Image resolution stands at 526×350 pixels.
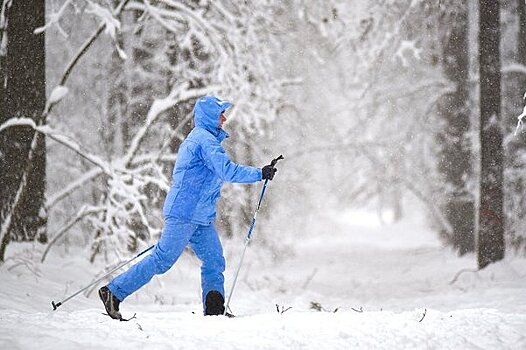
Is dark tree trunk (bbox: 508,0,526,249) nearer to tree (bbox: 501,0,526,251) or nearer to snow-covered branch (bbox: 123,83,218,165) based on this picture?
tree (bbox: 501,0,526,251)

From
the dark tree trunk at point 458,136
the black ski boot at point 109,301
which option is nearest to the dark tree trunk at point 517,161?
the dark tree trunk at point 458,136

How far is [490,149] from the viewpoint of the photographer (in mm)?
10719

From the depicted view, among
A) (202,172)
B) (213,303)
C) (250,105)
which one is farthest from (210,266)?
(250,105)

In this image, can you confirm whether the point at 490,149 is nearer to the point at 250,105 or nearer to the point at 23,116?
the point at 250,105

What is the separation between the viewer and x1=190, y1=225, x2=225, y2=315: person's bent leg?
19.3 feet

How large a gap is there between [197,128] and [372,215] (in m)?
47.0

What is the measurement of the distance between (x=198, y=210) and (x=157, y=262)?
0.55m

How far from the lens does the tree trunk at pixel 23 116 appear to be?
880 cm

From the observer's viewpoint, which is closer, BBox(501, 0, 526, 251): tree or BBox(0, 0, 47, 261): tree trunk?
BBox(0, 0, 47, 261): tree trunk

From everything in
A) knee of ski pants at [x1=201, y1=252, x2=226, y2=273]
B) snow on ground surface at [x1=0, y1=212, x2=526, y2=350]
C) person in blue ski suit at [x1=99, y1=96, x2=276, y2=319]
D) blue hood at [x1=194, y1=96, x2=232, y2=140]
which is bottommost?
snow on ground surface at [x1=0, y1=212, x2=526, y2=350]

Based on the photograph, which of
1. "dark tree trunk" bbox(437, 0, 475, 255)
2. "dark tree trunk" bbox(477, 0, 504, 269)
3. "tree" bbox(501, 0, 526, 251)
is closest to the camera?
"dark tree trunk" bbox(477, 0, 504, 269)

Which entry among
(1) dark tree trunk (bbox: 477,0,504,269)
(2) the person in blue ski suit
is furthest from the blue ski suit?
(1) dark tree trunk (bbox: 477,0,504,269)

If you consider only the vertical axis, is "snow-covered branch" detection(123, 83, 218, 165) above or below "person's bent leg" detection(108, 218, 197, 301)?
above

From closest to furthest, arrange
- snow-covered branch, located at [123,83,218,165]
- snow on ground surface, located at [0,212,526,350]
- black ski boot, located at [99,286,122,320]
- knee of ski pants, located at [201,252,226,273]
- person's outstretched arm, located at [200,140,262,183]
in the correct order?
snow on ground surface, located at [0,212,526,350] → black ski boot, located at [99,286,122,320] → person's outstretched arm, located at [200,140,262,183] → knee of ski pants, located at [201,252,226,273] → snow-covered branch, located at [123,83,218,165]
